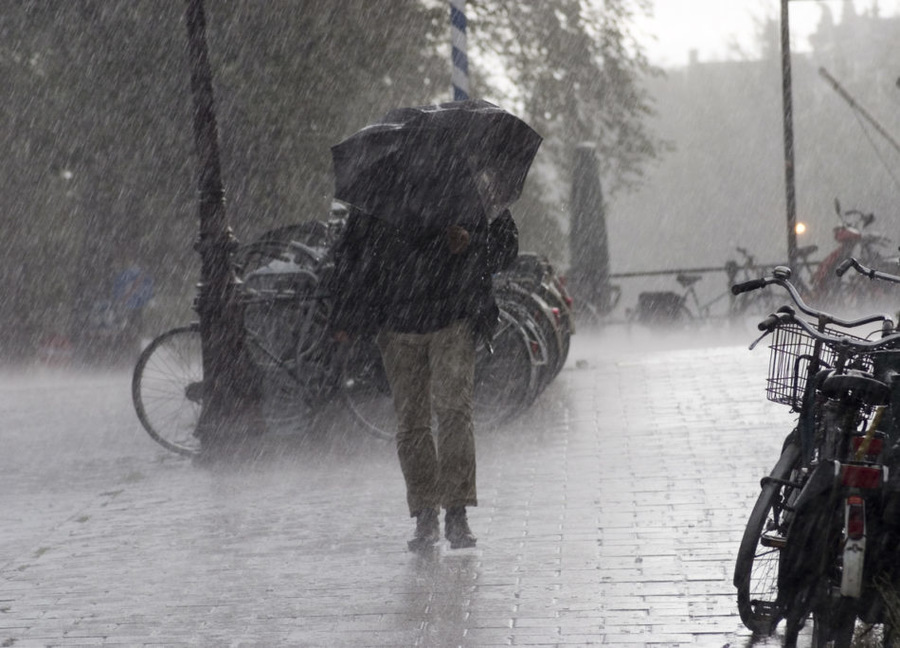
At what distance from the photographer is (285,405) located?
34.1ft

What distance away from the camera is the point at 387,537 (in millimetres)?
7301

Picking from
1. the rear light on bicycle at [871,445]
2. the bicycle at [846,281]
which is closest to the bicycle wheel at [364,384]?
the rear light on bicycle at [871,445]

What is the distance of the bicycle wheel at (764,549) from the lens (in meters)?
5.11

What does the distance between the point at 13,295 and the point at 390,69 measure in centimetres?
643

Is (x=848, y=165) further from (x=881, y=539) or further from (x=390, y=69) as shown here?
(x=881, y=539)

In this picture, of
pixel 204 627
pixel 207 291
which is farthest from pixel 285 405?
pixel 204 627

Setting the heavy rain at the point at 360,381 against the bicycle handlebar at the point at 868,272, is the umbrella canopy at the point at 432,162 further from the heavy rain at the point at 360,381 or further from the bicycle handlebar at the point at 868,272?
the bicycle handlebar at the point at 868,272

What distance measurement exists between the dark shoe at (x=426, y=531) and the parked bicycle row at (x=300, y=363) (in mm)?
2938

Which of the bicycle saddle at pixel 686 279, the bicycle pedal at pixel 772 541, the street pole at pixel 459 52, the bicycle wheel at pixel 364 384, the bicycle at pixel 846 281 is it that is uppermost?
the street pole at pixel 459 52

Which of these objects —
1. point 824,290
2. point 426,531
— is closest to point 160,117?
point 824,290

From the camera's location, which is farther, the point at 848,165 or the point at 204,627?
the point at 848,165

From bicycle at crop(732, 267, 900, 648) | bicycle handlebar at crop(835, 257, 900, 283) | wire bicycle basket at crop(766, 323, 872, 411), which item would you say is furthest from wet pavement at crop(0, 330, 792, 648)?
bicycle handlebar at crop(835, 257, 900, 283)

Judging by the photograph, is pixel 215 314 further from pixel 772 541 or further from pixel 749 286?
pixel 772 541

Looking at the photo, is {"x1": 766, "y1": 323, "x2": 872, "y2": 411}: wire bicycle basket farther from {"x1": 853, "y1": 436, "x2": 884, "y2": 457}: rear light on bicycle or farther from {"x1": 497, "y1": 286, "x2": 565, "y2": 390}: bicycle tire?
{"x1": 497, "y1": 286, "x2": 565, "y2": 390}: bicycle tire
